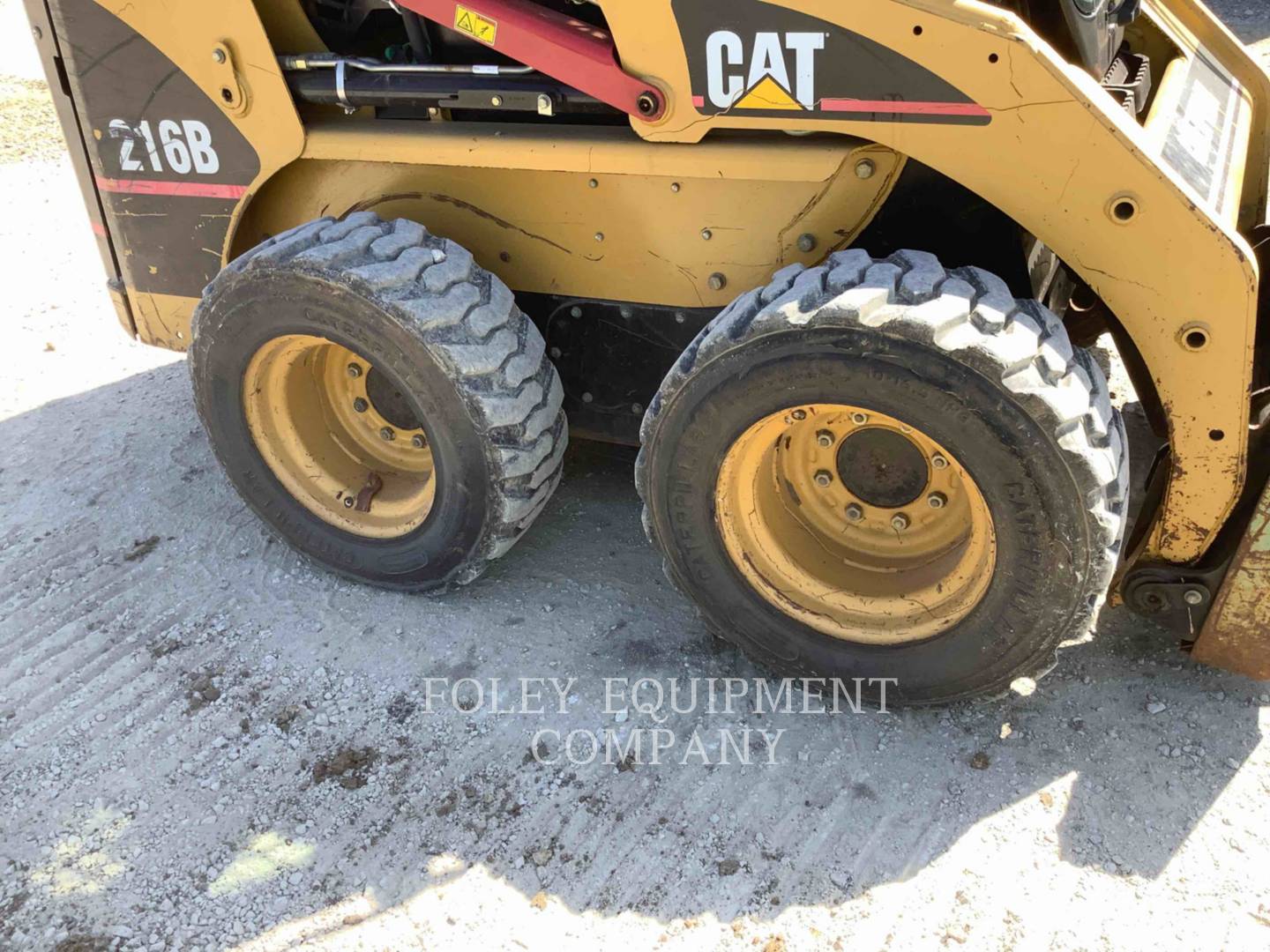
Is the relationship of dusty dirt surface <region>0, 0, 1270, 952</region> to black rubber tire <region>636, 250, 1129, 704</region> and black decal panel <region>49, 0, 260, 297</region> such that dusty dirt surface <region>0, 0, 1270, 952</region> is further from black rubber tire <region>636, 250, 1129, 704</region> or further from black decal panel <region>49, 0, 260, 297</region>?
black decal panel <region>49, 0, 260, 297</region>

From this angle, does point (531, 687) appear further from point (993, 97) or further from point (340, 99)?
point (993, 97)

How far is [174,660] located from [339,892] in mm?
1055

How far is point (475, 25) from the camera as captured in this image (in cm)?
261

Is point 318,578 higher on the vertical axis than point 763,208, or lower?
lower

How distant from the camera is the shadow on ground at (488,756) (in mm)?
2479

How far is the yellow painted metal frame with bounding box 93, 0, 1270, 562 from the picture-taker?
221cm

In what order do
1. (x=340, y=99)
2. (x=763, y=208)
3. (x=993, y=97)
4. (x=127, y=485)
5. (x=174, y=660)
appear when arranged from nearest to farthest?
1. (x=993, y=97)
2. (x=763, y=208)
3. (x=340, y=99)
4. (x=174, y=660)
5. (x=127, y=485)

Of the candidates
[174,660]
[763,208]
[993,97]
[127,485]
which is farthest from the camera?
[127,485]

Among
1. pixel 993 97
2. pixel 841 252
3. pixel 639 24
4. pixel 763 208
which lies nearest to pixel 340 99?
pixel 639 24

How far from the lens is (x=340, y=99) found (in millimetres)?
2859

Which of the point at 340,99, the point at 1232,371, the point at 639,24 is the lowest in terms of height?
the point at 1232,371

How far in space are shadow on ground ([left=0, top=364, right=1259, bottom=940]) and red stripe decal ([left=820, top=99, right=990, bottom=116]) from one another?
4.88 feet

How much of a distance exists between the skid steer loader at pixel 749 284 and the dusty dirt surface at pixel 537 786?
240 mm

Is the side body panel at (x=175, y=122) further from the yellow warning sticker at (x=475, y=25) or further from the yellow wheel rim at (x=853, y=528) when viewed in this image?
the yellow wheel rim at (x=853, y=528)
